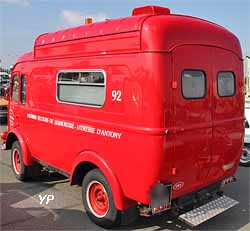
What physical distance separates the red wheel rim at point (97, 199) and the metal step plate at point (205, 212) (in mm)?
1077

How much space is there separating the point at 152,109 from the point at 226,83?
163cm

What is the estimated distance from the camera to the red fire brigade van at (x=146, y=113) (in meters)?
4.03

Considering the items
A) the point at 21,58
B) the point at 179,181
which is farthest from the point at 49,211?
the point at 21,58

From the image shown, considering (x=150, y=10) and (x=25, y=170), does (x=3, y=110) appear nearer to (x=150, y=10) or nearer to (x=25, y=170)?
(x=25, y=170)

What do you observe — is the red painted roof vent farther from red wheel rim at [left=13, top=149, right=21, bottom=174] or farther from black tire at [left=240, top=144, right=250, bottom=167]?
black tire at [left=240, top=144, right=250, bottom=167]

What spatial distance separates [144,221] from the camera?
5035mm

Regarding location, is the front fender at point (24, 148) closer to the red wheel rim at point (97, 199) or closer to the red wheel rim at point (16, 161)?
the red wheel rim at point (16, 161)

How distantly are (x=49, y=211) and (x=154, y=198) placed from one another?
214 cm

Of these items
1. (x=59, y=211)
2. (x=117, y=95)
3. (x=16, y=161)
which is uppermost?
(x=117, y=95)

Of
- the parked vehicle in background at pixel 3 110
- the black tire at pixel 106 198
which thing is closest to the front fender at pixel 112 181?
the black tire at pixel 106 198

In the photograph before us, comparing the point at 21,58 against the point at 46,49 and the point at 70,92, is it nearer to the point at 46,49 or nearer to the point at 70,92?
the point at 46,49

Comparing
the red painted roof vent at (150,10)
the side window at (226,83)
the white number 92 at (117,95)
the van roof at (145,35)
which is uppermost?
the red painted roof vent at (150,10)

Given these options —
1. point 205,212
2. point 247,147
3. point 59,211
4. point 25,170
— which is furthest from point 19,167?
point 247,147

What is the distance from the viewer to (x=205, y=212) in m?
4.71
